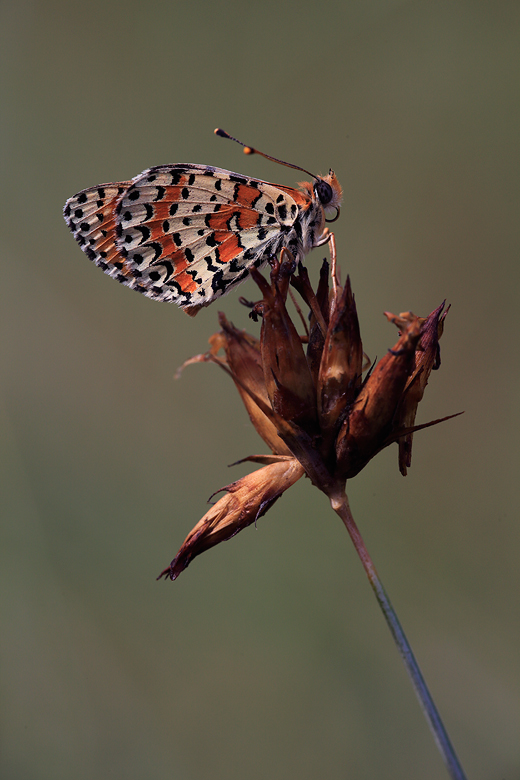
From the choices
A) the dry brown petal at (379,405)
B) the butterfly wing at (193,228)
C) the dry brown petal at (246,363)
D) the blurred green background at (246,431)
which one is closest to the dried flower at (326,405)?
the dry brown petal at (379,405)

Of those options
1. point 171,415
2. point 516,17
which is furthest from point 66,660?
point 516,17

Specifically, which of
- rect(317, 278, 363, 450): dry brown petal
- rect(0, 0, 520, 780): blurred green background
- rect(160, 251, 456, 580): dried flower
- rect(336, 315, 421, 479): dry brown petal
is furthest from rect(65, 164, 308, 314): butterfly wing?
rect(0, 0, 520, 780): blurred green background

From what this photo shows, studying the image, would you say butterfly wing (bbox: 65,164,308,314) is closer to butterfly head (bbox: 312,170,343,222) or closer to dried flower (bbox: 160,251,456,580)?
butterfly head (bbox: 312,170,343,222)

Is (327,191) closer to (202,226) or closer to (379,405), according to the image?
(202,226)

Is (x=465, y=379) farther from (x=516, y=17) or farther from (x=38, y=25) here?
(x=38, y=25)

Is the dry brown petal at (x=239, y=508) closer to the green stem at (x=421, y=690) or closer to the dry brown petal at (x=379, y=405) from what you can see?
the dry brown petal at (x=379, y=405)
